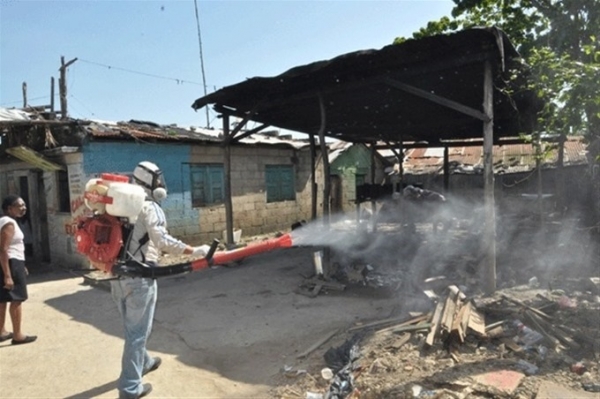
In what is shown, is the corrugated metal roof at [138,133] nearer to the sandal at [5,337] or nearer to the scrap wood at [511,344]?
the sandal at [5,337]

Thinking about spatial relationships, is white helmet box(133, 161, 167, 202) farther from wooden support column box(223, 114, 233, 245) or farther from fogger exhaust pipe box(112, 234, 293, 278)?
wooden support column box(223, 114, 233, 245)

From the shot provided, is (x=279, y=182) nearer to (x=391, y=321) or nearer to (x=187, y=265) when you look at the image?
(x=391, y=321)

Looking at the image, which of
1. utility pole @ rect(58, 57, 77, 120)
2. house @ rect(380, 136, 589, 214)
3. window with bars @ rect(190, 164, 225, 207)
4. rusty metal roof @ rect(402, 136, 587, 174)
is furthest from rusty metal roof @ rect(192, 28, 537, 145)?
utility pole @ rect(58, 57, 77, 120)

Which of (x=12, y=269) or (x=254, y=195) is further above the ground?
(x=254, y=195)

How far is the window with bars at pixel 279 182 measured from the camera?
14.4 meters

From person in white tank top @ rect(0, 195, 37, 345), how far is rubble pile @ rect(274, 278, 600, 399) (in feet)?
11.7

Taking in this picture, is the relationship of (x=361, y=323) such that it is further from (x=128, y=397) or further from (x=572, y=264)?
(x=572, y=264)

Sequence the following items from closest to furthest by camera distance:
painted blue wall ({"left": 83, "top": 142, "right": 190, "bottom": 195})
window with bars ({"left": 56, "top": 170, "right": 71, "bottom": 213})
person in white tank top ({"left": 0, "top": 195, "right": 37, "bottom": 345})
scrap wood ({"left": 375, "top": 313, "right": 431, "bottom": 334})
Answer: scrap wood ({"left": 375, "top": 313, "right": 431, "bottom": 334}) → person in white tank top ({"left": 0, "top": 195, "right": 37, "bottom": 345}) → painted blue wall ({"left": 83, "top": 142, "right": 190, "bottom": 195}) → window with bars ({"left": 56, "top": 170, "right": 71, "bottom": 213})

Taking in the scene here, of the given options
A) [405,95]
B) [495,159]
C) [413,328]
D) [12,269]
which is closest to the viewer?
[413,328]

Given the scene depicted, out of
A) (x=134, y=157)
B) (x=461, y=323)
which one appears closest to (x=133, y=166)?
(x=134, y=157)

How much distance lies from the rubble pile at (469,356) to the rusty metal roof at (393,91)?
3161mm

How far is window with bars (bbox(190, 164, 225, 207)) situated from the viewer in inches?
476

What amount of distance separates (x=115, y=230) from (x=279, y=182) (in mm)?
11255

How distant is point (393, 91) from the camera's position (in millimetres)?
7438
